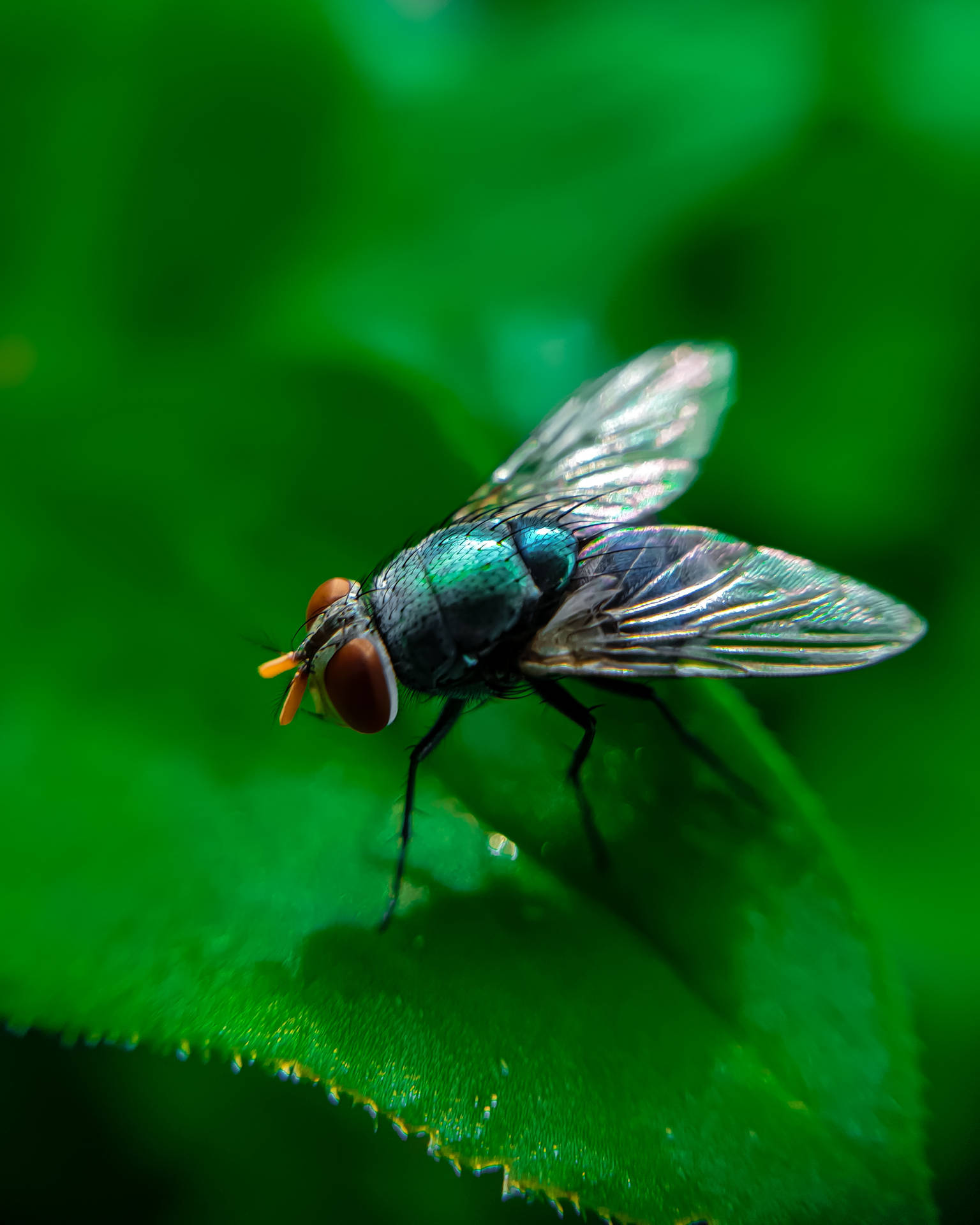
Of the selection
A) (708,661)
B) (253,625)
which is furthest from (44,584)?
(708,661)

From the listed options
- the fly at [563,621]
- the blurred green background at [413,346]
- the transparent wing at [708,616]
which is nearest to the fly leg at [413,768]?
the fly at [563,621]

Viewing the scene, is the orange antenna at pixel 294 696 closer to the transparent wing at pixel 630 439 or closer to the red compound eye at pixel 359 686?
the red compound eye at pixel 359 686

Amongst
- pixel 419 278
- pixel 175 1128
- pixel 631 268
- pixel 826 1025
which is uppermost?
pixel 419 278

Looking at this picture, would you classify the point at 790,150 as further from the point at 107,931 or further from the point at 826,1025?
the point at 107,931

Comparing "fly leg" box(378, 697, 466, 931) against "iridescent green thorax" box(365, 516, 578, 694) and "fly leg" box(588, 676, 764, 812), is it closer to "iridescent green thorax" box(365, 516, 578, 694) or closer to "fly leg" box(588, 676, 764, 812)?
"iridescent green thorax" box(365, 516, 578, 694)

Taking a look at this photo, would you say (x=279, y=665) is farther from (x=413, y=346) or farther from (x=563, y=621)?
(x=413, y=346)

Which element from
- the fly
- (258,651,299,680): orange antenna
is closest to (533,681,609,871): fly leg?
the fly

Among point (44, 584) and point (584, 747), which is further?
point (44, 584)
